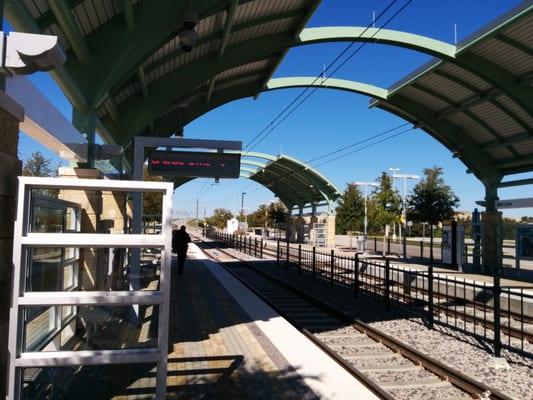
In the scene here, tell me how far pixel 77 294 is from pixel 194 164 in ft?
19.2

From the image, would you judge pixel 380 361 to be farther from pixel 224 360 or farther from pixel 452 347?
pixel 224 360

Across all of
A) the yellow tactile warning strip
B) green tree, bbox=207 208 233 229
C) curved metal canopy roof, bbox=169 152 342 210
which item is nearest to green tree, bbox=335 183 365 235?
curved metal canopy roof, bbox=169 152 342 210

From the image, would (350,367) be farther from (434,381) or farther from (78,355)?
(78,355)

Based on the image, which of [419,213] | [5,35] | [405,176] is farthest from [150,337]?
[405,176]

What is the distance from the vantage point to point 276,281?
17.7 metres

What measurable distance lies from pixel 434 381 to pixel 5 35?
617cm

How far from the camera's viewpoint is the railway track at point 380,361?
6008mm

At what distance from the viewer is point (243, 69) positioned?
51.8 ft

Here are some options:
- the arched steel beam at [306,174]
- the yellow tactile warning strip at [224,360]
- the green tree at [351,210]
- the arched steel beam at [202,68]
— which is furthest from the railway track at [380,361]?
the green tree at [351,210]

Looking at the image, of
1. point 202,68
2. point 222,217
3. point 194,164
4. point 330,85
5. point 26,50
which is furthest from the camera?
point 222,217

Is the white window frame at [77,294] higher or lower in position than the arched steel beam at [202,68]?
lower

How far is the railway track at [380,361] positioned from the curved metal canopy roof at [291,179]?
22.5m

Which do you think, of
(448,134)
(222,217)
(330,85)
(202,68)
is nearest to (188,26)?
(202,68)

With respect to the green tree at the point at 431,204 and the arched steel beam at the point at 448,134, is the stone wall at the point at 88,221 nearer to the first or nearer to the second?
the arched steel beam at the point at 448,134
